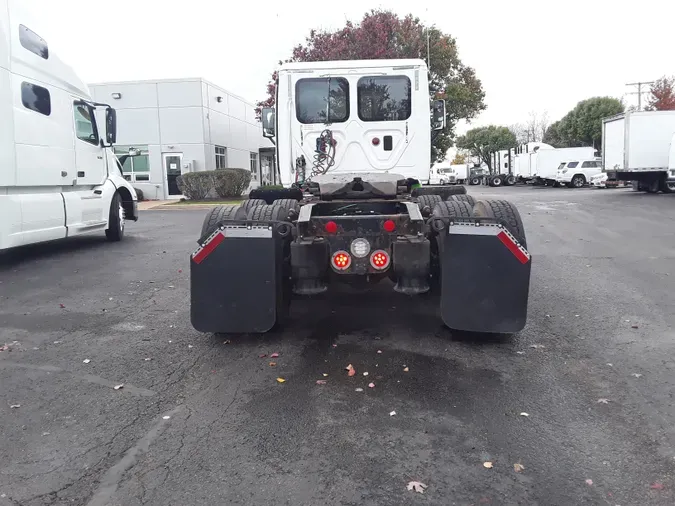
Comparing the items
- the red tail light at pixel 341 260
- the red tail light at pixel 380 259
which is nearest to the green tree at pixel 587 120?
the red tail light at pixel 380 259

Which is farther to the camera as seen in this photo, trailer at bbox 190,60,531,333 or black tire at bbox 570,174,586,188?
black tire at bbox 570,174,586,188

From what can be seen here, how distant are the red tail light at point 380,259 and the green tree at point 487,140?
68.3 meters

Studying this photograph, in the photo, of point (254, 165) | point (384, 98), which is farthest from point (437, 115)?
point (254, 165)

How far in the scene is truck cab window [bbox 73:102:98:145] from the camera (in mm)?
10375

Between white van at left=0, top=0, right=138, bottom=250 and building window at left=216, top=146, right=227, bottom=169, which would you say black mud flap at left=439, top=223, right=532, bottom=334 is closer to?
white van at left=0, top=0, right=138, bottom=250

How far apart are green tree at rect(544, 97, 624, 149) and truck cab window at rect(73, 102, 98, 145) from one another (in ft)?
177

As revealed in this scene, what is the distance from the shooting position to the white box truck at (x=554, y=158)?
39938 millimetres

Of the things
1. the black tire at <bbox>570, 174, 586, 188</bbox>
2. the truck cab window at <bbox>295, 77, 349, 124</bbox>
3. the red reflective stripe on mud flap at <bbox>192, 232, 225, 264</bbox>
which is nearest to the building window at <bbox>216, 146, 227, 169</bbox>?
the black tire at <bbox>570, 174, 586, 188</bbox>

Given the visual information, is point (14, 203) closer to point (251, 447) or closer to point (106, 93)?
point (251, 447)

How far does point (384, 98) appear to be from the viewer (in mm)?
7992

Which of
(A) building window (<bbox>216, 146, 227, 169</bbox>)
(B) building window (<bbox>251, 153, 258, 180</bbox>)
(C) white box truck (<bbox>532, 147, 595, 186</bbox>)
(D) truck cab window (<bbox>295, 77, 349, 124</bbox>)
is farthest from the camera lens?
(C) white box truck (<bbox>532, 147, 595, 186</bbox>)

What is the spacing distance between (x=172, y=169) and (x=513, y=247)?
86.6 ft

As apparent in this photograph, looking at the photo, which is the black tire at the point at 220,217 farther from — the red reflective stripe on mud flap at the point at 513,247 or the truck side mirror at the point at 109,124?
the truck side mirror at the point at 109,124

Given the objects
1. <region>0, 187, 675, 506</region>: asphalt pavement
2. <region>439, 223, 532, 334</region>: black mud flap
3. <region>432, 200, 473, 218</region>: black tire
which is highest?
<region>432, 200, 473, 218</region>: black tire
